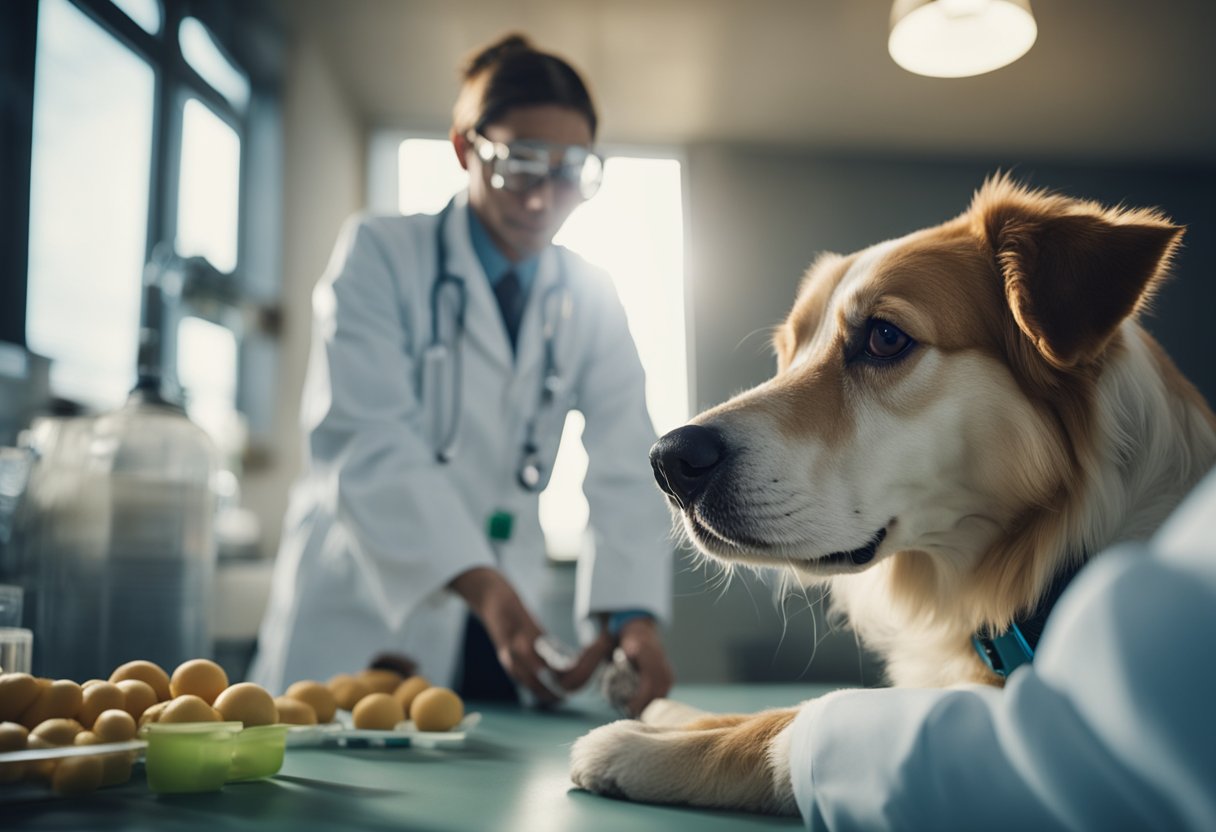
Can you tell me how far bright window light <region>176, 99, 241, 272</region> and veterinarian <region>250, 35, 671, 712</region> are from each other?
1654 mm

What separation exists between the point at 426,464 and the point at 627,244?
8.28 feet

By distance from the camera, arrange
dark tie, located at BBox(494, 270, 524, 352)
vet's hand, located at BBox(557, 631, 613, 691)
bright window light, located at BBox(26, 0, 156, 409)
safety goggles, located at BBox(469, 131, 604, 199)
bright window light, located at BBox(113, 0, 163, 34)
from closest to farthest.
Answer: vet's hand, located at BBox(557, 631, 613, 691)
safety goggles, located at BBox(469, 131, 604, 199)
dark tie, located at BBox(494, 270, 524, 352)
bright window light, located at BBox(26, 0, 156, 409)
bright window light, located at BBox(113, 0, 163, 34)

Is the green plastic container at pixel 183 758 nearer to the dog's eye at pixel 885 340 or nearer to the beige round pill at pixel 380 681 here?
the beige round pill at pixel 380 681

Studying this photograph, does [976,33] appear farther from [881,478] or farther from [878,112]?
[878,112]

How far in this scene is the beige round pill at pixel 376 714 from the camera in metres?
0.91

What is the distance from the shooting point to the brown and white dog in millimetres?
790

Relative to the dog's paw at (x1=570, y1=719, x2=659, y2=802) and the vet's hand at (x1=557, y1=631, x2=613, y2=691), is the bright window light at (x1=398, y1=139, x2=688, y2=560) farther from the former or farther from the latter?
the dog's paw at (x1=570, y1=719, x2=659, y2=802)

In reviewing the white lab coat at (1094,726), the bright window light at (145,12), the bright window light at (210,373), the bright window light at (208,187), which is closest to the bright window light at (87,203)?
the bright window light at (145,12)

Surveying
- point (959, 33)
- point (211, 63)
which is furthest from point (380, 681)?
point (211, 63)

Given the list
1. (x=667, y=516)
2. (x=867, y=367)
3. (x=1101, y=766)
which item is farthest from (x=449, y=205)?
(x=1101, y=766)

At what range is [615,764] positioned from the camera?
27.5 inches

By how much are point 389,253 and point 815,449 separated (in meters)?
0.99

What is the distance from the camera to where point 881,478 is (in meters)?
0.85

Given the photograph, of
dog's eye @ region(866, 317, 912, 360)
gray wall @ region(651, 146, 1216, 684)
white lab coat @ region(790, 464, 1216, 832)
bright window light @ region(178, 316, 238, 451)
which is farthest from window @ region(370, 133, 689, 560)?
white lab coat @ region(790, 464, 1216, 832)
